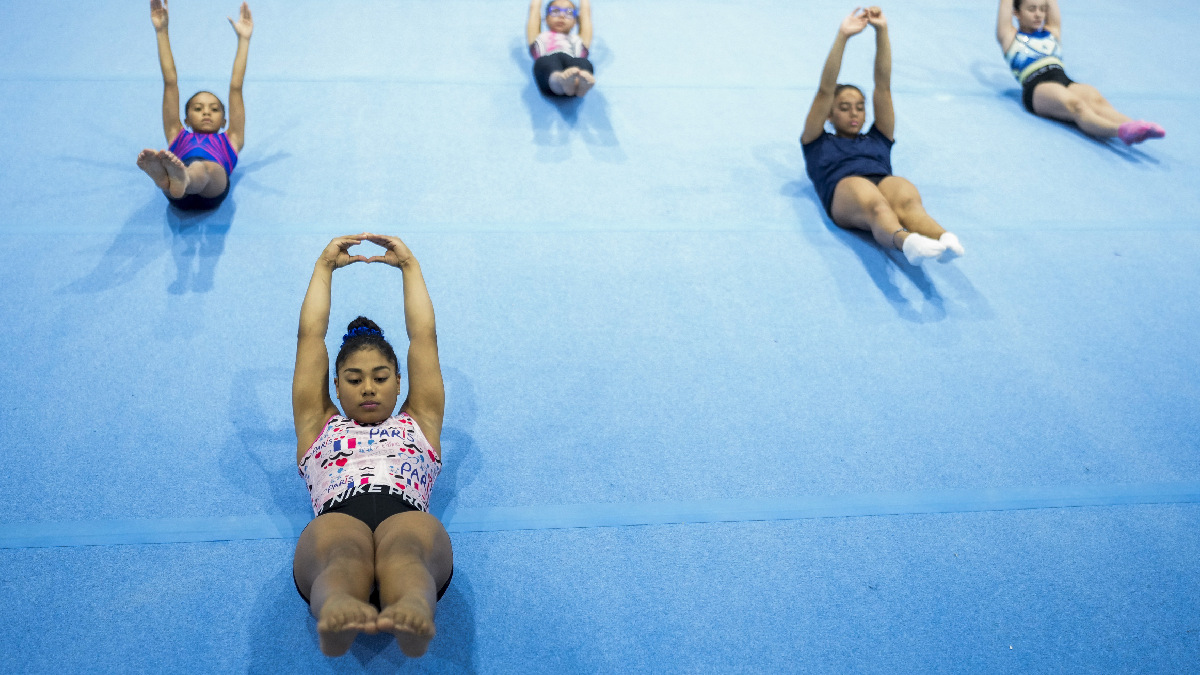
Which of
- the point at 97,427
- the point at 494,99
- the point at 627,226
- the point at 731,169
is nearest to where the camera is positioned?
the point at 97,427

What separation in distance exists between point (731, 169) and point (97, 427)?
7.90 feet

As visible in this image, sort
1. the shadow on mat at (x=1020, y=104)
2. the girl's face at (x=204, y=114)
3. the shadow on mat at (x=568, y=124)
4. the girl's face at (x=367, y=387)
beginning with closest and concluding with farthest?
the girl's face at (x=367, y=387) → the girl's face at (x=204, y=114) → the shadow on mat at (x=568, y=124) → the shadow on mat at (x=1020, y=104)

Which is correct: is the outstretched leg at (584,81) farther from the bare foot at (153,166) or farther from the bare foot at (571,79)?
the bare foot at (153,166)

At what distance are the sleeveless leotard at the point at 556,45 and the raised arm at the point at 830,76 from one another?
131 cm

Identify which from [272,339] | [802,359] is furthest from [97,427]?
[802,359]

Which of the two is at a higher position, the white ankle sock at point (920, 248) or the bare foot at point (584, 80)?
the bare foot at point (584, 80)

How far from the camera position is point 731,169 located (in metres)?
3.22

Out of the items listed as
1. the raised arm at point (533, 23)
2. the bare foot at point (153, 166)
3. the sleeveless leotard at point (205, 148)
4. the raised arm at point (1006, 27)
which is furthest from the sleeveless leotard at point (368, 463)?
the raised arm at point (1006, 27)

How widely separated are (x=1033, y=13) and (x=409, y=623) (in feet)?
14.3

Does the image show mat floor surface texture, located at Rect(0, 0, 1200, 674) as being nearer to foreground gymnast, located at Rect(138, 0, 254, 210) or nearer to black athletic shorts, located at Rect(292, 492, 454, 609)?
foreground gymnast, located at Rect(138, 0, 254, 210)

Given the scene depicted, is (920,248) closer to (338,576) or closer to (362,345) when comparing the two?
(362,345)

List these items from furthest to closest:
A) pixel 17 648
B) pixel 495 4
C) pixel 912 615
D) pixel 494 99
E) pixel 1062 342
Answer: pixel 495 4 < pixel 494 99 < pixel 1062 342 < pixel 912 615 < pixel 17 648

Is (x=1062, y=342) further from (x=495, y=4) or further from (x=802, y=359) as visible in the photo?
(x=495, y=4)

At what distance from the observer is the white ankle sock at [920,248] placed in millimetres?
2508
